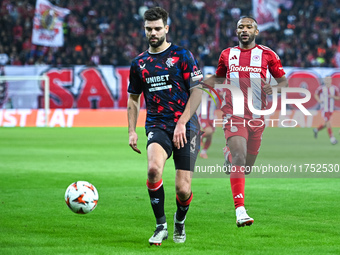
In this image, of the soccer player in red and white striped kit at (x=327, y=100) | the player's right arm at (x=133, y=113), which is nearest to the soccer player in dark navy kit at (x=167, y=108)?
the player's right arm at (x=133, y=113)

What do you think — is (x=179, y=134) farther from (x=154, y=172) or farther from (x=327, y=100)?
(x=327, y=100)

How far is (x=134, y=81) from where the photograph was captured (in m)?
6.44

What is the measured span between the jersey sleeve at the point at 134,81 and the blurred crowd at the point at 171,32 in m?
22.8

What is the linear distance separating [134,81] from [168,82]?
427 millimetres

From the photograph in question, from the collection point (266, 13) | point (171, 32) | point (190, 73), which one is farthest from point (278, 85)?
point (171, 32)

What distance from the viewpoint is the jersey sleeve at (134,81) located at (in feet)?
20.9

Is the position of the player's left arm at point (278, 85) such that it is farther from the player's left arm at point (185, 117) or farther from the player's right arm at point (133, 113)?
the player's right arm at point (133, 113)

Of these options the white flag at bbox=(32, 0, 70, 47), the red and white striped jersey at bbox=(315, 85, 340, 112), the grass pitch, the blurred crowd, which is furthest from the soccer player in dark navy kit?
the blurred crowd

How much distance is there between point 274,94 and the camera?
25.0ft

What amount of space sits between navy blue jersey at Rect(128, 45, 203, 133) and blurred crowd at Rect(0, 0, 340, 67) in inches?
907

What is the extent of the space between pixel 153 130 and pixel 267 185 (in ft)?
16.6

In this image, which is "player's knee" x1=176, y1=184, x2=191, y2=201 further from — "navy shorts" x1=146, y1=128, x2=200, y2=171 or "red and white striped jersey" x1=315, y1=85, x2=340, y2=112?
"red and white striped jersey" x1=315, y1=85, x2=340, y2=112

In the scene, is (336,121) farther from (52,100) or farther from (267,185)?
(267,185)

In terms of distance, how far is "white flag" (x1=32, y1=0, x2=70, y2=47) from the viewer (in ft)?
92.0
